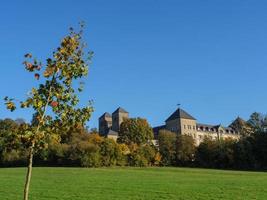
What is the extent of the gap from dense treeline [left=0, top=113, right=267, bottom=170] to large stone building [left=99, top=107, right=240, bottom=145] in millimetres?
43934

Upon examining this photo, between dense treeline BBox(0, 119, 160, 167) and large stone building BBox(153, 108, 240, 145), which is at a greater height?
large stone building BBox(153, 108, 240, 145)

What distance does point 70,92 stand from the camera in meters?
9.44

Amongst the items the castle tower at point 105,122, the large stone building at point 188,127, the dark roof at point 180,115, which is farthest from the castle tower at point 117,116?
the dark roof at point 180,115

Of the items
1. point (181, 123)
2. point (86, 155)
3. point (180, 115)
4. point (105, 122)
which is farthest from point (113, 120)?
point (86, 155)

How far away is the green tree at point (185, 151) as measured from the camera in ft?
310

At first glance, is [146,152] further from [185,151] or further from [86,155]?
[86,155]

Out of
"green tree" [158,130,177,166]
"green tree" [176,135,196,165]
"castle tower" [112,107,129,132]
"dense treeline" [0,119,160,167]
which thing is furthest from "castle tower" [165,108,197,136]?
"dense treeline" [0,119,160,167]

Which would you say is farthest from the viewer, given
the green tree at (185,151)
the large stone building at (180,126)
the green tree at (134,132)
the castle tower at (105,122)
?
the castle tower at (105,122)

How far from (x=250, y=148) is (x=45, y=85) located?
85.5 meters

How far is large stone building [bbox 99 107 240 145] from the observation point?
150375 millimetres

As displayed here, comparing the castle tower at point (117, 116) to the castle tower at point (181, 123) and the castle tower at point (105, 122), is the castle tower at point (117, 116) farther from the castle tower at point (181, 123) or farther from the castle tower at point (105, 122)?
the castle tower at point (181, 123)

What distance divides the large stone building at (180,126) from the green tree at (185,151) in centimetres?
4774

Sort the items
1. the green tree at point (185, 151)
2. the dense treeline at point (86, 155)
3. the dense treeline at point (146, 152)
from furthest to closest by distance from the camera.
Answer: the green tree at point (185, 151) < the dense treeline at point (146, 152) < the dense treeline at point (86, 155)

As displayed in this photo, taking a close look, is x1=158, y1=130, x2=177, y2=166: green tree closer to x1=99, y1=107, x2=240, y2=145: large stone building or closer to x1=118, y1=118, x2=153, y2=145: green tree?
x1=118, y1=118, x2=153, y2=145: green tree
